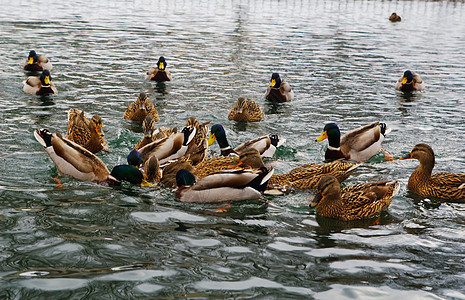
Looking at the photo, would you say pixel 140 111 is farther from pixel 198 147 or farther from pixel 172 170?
pixel 172 170

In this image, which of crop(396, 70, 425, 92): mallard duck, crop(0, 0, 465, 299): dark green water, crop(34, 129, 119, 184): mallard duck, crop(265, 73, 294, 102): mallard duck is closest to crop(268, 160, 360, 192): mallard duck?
crop(0, 0, 465, 299): dark green water

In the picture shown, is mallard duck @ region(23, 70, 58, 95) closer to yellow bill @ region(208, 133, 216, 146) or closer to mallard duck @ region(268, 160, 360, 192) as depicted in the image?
yellow bill @ region(208, 133, 216, 146)

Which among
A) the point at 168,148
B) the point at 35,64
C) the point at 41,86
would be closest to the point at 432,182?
the point at 168,148

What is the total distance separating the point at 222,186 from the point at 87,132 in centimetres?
354

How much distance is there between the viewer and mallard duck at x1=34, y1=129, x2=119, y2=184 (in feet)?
29.3

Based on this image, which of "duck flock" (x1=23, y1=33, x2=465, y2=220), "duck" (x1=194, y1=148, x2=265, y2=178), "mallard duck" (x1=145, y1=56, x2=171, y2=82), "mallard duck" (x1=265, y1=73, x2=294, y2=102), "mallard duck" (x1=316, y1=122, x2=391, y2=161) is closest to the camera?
"duck flock" (x1=23, y1=33, x2=465, y2=220)

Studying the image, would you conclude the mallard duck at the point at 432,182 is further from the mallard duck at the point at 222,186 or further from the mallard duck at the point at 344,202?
the mallard duck at the point at 222,186

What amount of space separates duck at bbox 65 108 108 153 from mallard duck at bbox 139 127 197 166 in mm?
1013

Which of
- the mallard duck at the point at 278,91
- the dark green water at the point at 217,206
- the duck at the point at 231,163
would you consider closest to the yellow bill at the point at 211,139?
the dark green water at the point at 217,206

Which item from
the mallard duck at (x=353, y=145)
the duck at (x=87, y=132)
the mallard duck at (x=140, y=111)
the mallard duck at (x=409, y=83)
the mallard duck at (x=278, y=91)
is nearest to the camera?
the duck at (x=87, y=132)

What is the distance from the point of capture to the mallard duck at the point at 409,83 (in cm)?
1647

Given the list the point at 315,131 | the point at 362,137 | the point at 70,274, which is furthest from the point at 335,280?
the point at 315,131

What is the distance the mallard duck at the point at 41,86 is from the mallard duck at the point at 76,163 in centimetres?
555

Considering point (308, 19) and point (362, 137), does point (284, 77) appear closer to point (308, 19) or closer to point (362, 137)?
point (362, 137)
